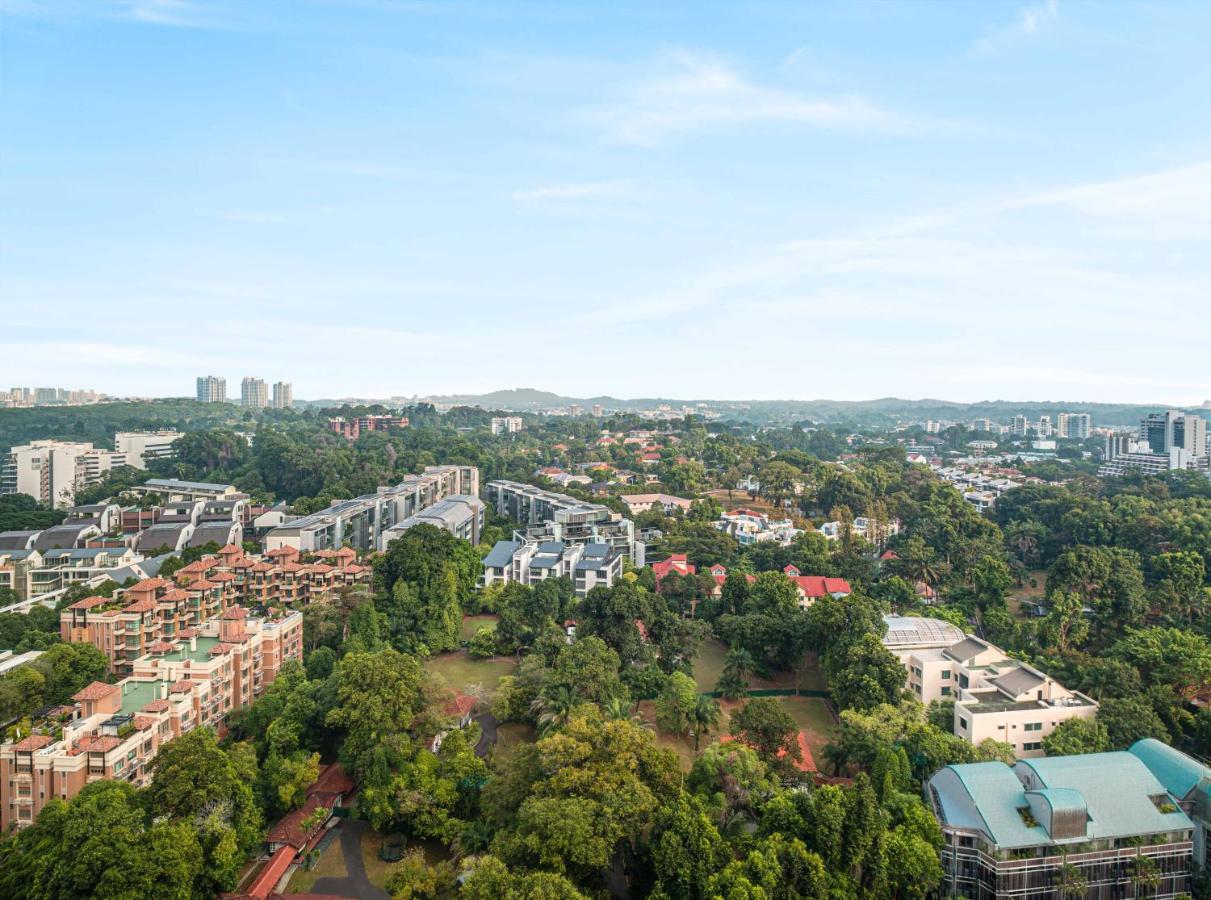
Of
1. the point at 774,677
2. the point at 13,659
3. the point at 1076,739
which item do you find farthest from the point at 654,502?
the point at 13,659

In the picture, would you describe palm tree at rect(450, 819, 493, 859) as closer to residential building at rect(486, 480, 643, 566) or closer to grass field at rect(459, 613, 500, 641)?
grass field at rect(459, 613, 500, 641)

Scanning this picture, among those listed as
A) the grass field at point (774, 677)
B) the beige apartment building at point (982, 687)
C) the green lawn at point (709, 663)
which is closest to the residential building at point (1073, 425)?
the green lawn at point (709, 663)

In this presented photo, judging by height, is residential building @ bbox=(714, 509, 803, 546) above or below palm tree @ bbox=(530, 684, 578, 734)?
above

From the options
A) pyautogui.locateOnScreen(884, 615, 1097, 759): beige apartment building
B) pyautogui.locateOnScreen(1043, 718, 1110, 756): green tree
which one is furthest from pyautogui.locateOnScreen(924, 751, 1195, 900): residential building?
pyautogui.locateOnScreen(884, 615, 1097, 759): beige apartment building

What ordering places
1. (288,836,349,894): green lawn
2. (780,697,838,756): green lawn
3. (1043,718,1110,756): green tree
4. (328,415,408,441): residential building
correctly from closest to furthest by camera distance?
Result: (288,836,349,894): green lawn, (1043,718,1110,756): green tree, (780,697,838,756): green lawn, (328,415,408,441): residential building

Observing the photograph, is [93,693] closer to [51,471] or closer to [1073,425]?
[51,471]

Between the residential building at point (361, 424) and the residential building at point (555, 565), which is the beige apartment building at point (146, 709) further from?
the residential building at point (361, 424)

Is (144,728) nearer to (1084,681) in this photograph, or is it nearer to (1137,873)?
(1137,873)
